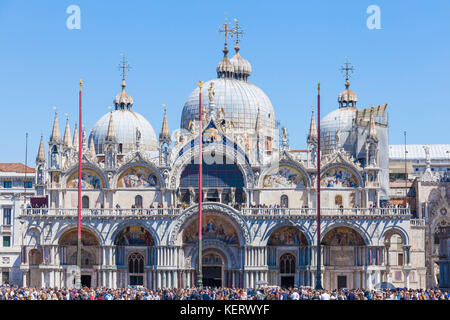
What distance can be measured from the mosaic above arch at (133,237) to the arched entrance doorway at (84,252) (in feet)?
6.76

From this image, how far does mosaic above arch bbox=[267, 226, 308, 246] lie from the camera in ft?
304

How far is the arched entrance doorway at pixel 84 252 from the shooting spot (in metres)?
93.8

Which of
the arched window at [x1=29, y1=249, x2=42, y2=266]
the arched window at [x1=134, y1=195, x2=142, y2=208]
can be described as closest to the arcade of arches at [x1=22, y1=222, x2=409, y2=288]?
the arched window at [x1=29, y1=249, x2=42, y2=266]

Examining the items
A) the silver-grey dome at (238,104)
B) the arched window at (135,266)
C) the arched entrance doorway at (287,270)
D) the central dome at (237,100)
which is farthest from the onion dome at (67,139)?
the arched entrance doorway at (287,270)

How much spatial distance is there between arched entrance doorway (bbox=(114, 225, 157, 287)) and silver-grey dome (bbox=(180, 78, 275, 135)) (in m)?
16.9

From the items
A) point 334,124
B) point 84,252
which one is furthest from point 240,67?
point 84,252

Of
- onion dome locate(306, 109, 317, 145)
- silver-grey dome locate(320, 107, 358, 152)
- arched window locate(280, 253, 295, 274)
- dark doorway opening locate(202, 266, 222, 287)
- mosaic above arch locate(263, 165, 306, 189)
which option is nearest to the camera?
arched window locate(280, 253, 295, 274)

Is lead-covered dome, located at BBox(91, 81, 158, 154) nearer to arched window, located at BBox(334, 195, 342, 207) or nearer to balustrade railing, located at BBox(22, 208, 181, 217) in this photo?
balustrade railing, located at BBox(22, 208, 181, 217)

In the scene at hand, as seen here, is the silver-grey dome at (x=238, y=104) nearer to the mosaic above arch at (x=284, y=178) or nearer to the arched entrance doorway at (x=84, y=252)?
the mosaic above arch at (x=284, y=178)

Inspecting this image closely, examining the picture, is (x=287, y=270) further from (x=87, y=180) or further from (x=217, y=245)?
(x=87, y=180)

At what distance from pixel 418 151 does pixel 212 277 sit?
44161 mm

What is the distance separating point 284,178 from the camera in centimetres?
9538
